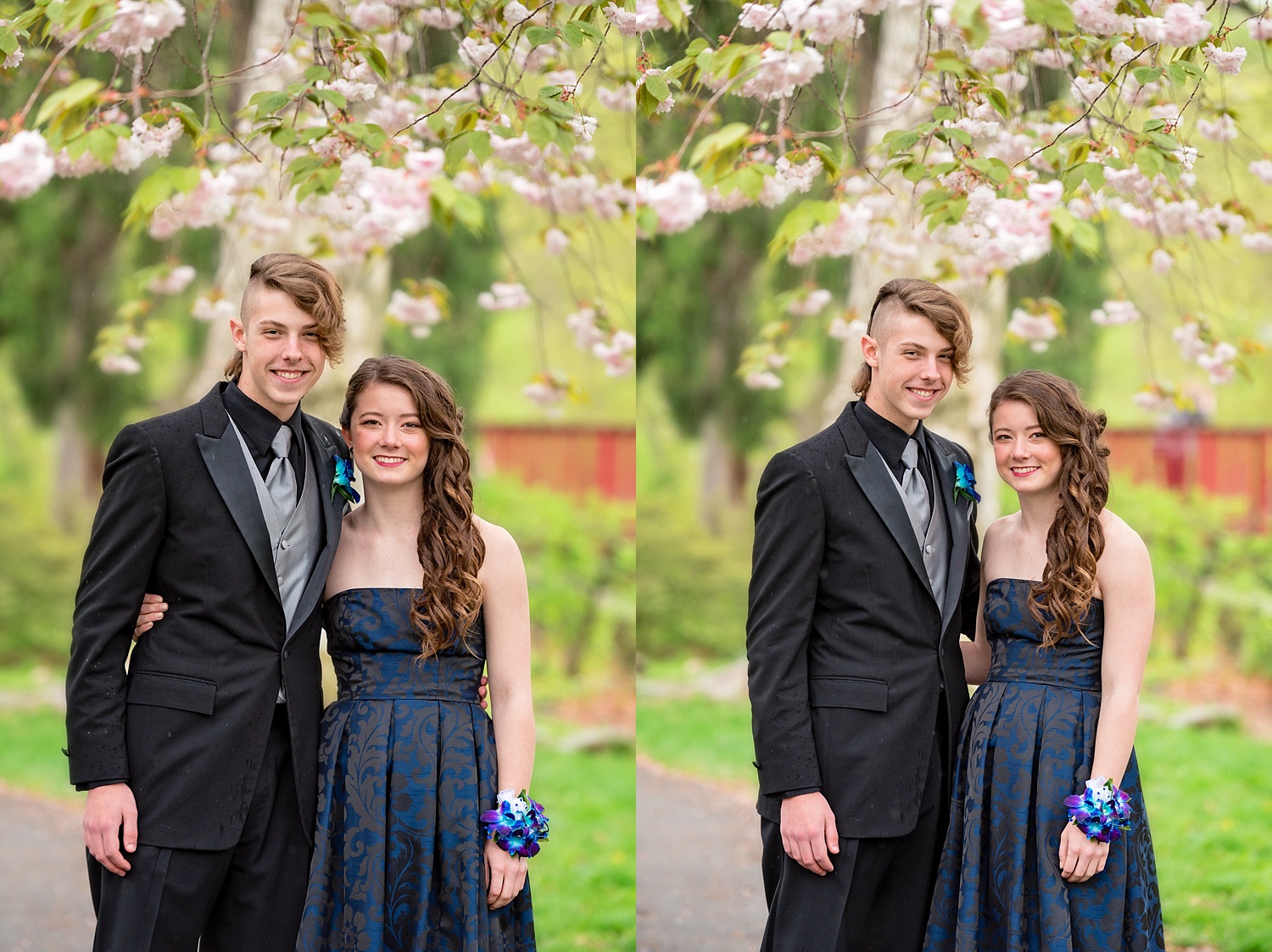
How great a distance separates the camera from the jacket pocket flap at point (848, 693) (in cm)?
256

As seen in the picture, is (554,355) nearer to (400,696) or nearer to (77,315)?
(77,315)

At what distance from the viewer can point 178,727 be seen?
7.93ft

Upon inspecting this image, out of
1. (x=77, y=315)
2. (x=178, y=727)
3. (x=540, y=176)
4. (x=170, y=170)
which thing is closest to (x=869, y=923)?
(x=178, y=727)

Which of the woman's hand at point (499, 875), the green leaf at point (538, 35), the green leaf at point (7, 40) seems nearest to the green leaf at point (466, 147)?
the green leaf at point (538, 35)

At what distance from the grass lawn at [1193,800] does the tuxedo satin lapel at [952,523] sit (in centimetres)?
259

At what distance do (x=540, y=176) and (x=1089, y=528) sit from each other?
236 cm

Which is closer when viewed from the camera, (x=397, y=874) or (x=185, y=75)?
(x=397, y=874)

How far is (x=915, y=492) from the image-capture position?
8.77 ft

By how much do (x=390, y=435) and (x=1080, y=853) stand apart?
162 centimetres

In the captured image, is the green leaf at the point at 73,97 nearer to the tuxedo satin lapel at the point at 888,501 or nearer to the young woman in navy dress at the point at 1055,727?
the tuxedo satin lapel at the point at 888,501

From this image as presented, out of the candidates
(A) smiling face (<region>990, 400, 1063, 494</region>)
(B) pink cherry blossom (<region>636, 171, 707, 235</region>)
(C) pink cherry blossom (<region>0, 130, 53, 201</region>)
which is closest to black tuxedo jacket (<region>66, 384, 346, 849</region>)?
(C) pink cherry blossom (<region>0, 130, 53, 201</region>)

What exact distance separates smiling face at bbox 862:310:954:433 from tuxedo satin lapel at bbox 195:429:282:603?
52.6 inches

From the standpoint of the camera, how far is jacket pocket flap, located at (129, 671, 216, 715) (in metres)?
2.40

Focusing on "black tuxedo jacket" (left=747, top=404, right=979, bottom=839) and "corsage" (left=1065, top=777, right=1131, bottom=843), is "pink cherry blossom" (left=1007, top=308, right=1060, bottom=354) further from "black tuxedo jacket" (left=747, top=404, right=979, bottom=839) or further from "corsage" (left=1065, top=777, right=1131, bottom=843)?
"corsage" (left=1065, top=777, right=1131, bottom=843)
